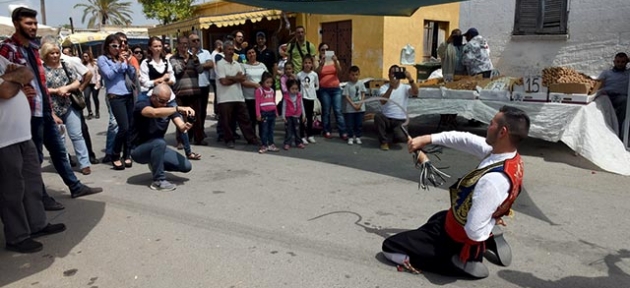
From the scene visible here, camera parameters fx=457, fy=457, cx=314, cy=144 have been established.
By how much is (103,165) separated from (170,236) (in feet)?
10.2

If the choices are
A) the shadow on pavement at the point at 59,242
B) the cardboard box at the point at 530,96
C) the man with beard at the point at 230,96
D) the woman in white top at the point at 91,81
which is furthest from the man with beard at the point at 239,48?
the cardboard box at the point at 530,96

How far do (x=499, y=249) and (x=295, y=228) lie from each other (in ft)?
5.42

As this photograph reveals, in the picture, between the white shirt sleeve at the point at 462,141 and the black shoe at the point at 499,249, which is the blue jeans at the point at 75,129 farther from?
the black shoe at the point at 499,249

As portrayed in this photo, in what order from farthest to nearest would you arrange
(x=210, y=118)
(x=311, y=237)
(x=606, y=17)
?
(x=210, y=118) < (x=606, y=17) < (x=311, y=237)

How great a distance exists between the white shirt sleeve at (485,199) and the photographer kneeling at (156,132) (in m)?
3.23

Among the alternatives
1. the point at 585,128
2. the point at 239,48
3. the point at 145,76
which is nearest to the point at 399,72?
the point at 585,128

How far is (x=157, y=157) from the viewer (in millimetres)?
5086

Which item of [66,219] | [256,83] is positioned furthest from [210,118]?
[66,219]

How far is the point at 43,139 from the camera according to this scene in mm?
4406

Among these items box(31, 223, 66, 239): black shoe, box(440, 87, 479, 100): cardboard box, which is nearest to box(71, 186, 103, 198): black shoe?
box(31, 223, 66, 239): black shoe

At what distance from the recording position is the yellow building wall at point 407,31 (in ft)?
41.7

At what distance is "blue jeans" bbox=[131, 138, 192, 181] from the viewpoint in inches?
201

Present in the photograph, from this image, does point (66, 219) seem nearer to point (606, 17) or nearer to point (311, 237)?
Result: point (311, 237)

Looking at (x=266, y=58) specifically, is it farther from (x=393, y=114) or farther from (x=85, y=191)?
(x=85, y=191)
